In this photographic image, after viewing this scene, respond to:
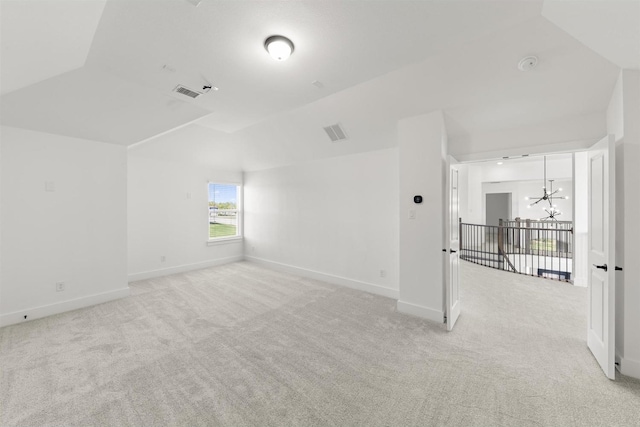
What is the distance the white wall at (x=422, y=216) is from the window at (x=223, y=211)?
4953mm

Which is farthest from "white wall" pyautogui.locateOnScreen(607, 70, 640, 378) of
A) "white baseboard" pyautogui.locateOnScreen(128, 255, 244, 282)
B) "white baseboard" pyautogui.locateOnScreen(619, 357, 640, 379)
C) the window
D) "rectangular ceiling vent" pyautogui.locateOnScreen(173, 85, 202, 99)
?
the window

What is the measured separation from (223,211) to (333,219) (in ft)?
11.1

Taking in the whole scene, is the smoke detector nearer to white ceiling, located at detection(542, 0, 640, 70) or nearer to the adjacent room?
the adjacent room

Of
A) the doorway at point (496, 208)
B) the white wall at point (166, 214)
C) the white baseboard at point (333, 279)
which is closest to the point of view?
the white baseboard at point (333, 279)

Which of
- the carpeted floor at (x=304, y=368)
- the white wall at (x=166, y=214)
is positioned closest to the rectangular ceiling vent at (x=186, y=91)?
the white wall at (x=166, y=214)

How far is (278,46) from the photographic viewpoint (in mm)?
2098

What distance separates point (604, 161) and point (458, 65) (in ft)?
5.25

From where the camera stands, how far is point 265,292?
441 centimetres

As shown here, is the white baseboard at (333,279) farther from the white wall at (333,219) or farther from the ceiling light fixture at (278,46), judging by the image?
the ceiling light fixture at (278,46)

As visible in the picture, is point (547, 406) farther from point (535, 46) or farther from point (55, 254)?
point (55, 254)

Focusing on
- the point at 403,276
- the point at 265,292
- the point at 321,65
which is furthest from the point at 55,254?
the point at 403,276

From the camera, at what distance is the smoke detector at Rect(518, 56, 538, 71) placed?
2.32m

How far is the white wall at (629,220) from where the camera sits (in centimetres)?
217

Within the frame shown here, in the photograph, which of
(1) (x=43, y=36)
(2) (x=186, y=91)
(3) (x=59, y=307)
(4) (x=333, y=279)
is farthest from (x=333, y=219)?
(3) (x=59, y=307)
